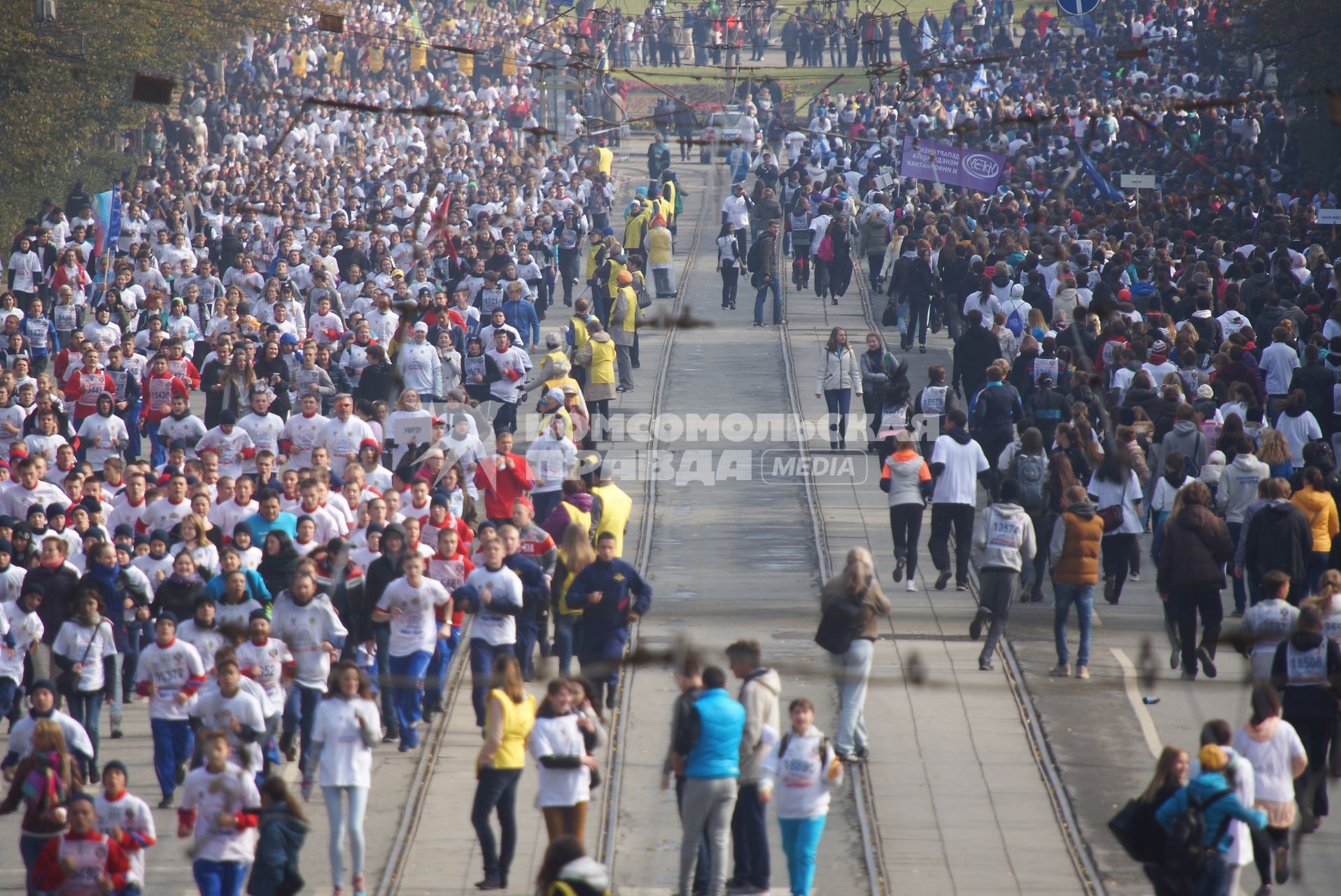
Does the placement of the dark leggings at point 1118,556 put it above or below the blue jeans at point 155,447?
below

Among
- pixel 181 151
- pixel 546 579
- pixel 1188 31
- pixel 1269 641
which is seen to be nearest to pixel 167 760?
pixel 546 579

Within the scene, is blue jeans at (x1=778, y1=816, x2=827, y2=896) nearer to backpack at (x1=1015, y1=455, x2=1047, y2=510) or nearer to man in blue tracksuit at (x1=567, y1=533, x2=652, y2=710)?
man in blue tracksuit at (x1=567, y1=533, x2=652, y2=710)

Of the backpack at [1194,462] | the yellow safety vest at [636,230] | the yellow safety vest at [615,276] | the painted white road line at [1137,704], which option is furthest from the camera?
the yellow safety vest at [636,230]

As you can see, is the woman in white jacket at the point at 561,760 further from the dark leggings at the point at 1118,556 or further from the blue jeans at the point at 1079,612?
the dark leggings at the point at 1118,556

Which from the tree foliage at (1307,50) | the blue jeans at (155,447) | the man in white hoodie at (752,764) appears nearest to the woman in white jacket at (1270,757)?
the man in white hoodie at (752,764)

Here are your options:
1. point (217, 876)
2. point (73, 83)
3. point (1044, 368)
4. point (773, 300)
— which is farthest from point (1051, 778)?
point (73, 83)

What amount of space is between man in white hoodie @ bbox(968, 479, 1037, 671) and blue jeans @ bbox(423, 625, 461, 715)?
12.5 ft

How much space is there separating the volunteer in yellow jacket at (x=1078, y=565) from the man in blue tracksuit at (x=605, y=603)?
3080 mm

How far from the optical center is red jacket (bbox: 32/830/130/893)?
10234mm

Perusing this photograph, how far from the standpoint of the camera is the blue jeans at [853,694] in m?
12.7

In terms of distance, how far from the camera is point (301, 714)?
13.0 m

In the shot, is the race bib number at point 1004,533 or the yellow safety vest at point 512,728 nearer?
the yellow safety vest at point 512,728

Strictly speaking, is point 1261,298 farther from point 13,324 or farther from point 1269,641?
point 13,324

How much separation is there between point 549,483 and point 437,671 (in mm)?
3613
